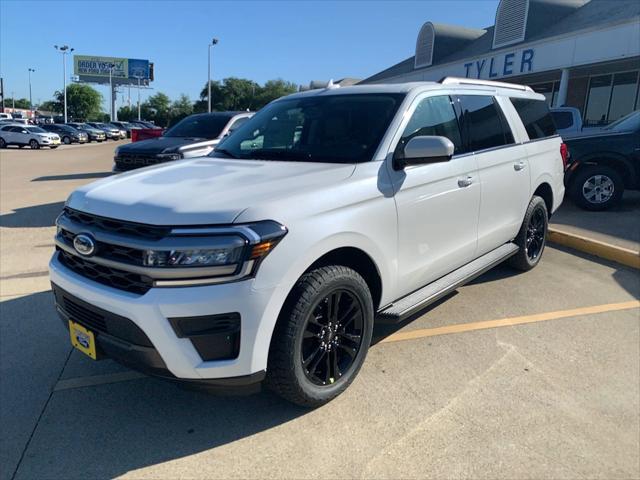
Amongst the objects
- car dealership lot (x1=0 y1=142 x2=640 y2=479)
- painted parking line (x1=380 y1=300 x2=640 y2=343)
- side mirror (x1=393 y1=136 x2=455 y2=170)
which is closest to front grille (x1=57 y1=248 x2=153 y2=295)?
car dealership lot (x1=0 y1=142 x2=640 y2=479)

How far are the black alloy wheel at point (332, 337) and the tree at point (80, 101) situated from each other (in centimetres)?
10916

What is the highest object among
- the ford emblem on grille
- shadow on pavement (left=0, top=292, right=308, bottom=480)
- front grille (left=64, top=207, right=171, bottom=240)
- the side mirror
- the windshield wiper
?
the side mirror

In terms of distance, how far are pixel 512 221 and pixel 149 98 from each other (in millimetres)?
115491

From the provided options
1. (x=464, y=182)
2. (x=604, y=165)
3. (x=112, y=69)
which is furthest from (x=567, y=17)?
(x=112, y=69)

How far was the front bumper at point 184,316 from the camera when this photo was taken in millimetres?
2252

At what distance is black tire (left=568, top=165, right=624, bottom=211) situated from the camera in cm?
851

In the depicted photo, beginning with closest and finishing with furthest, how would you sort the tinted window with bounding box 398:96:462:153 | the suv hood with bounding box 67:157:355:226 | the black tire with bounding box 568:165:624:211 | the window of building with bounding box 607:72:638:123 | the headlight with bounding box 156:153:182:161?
the suv hood with bounding box 67:157:355:226 → the tinted window with bounding box 398:96:462:153 → the headlight with bounding box 156:153:182:161 → the black tire with bounding box 568:165:624:211 → the window of building with bounding box 607:72:638:123

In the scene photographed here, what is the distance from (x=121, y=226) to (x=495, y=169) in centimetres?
315

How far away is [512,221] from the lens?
4656 millimetres

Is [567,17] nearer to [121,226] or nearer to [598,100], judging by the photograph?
[598,100]

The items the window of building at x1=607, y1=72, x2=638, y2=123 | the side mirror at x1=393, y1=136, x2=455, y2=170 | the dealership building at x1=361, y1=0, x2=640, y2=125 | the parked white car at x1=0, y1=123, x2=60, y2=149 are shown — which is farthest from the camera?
the parked white car at x1=0, y1=123, x2=60, y2=149

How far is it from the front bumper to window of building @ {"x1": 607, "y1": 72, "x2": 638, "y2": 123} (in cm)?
1915

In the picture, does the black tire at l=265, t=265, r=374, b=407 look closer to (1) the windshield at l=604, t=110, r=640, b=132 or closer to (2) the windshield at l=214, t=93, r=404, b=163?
(2) the windshield at l=214, t=93, r=404, b=163

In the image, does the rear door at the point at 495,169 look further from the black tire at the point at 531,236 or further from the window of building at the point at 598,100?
the window of building at the point at 598,100
